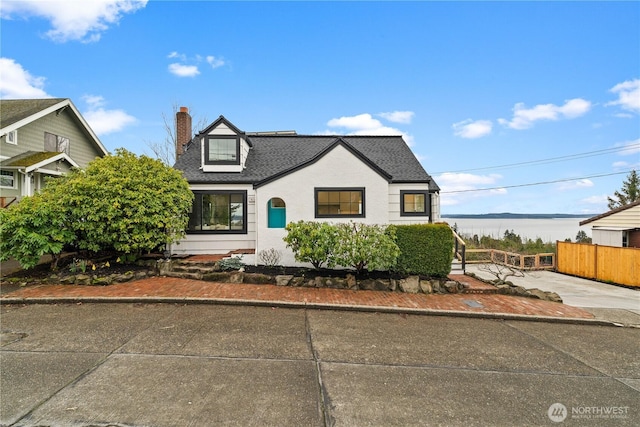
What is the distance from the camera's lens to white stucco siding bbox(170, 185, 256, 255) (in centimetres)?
1128

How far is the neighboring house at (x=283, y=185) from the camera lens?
9.81 m

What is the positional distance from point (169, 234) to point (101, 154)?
17.2 metres

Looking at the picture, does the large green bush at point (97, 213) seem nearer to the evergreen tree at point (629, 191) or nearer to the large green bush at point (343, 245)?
the large green bush at point (343, 245)

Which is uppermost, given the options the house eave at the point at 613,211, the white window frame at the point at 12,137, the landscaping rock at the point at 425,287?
the white window frame at the point at 12,137

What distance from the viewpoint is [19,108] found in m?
16.2

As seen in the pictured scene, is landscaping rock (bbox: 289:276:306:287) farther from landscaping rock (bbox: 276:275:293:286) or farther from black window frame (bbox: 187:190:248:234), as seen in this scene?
black window frame (bbox: 187:190:248:234)

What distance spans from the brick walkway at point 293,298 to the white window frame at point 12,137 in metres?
12.4

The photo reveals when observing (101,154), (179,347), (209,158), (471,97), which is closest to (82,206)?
(209,158)

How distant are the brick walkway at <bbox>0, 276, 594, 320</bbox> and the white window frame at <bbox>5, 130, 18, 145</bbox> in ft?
40.6

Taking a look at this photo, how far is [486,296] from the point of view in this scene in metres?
8.58

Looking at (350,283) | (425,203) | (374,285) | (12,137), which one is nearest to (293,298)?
(350,283)

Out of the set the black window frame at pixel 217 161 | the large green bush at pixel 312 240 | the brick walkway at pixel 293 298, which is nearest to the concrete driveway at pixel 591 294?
the brick walkway at pixel 293 298

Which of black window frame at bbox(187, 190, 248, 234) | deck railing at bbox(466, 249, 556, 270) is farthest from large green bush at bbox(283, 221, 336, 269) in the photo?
deck railing at bbox(466, 249, 556, 270)

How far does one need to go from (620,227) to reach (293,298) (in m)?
18.7
